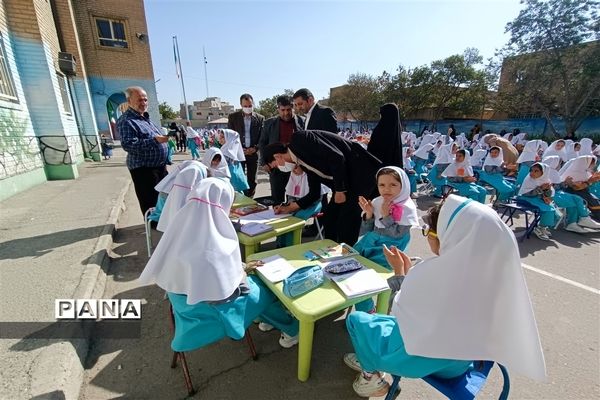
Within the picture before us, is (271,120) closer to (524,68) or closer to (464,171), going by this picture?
(464,171)

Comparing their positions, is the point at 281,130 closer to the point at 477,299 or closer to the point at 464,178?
the point at 477,299

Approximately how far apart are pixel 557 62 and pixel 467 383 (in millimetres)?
22295

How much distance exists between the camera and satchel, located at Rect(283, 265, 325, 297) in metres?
1.76

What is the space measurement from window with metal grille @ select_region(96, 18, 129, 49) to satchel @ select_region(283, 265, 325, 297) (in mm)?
16130

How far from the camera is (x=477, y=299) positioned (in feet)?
3.82

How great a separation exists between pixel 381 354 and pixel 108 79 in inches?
648

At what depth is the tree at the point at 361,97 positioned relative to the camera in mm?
28772

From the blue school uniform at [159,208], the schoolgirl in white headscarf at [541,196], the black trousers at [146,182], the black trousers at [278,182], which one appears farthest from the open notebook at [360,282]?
the schoolgirl in white headscarf at [541,196]

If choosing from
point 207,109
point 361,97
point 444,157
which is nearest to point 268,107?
point 361,97

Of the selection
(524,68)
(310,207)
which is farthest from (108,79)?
(524,68)

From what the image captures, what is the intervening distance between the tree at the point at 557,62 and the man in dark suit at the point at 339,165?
66.1 feet

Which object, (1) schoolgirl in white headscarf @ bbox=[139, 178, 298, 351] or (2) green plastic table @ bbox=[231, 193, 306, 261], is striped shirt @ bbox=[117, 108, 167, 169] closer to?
(2) green plastic table @ bbox=[231, 193, 306, 261]

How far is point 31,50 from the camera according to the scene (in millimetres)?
6273

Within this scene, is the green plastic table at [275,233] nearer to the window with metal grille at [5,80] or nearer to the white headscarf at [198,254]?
the white headscarf at [198,254]
